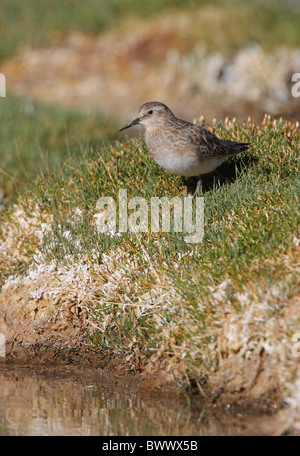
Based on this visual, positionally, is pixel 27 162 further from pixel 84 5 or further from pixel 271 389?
pixel 84 5

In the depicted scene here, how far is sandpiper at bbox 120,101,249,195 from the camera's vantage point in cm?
754

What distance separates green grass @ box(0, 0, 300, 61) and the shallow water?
43.1 ft

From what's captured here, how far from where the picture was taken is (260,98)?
15891 mm

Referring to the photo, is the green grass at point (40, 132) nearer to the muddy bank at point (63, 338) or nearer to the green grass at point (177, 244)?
the green grass at point (177, 244)

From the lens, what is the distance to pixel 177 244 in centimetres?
675

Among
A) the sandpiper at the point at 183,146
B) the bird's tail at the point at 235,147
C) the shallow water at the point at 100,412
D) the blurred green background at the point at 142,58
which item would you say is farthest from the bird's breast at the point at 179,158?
the blurred green background at the point at 142,58

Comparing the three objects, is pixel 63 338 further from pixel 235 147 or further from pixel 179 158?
pixel 235 147

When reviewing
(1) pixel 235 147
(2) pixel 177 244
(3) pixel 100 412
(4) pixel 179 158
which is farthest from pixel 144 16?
(3) pixel 100 412

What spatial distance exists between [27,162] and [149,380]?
567 centimetres

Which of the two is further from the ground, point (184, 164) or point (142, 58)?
point (142, 58)

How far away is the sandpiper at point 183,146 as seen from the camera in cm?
754

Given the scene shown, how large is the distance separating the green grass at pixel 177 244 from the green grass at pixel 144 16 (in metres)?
10.00

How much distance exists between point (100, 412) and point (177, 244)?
6.20ft
